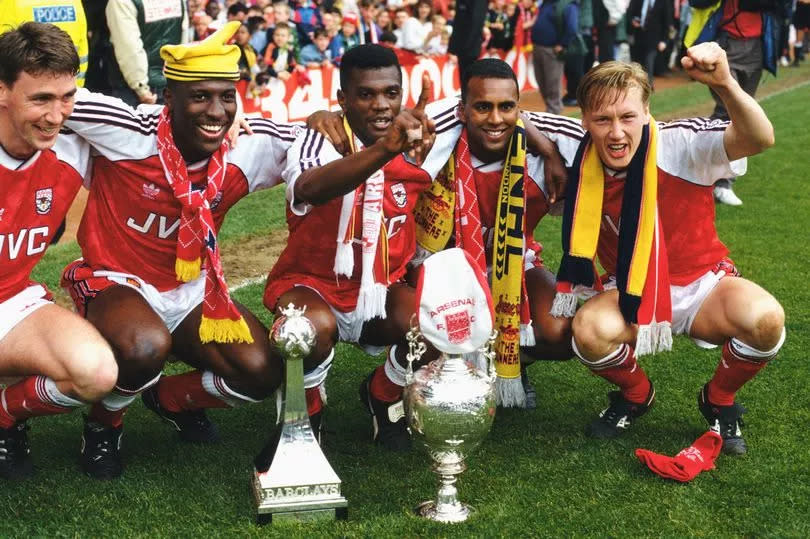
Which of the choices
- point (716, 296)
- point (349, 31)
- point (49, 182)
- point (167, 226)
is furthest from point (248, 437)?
point (349, 31)

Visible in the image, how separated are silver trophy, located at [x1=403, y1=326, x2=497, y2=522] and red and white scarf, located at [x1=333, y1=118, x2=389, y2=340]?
0.57 meters

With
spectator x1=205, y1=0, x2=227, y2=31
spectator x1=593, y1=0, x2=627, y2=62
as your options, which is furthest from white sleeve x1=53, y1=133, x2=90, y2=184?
spectator x1=593, y1=0, x2=627, y2=62

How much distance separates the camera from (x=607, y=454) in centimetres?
428

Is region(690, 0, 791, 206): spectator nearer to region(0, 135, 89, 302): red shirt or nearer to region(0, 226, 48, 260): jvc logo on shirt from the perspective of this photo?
region(0, 135, 89, 302): red shirt

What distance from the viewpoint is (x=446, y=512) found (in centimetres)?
370

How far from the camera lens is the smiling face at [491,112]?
443cm

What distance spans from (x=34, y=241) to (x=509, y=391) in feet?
6.57

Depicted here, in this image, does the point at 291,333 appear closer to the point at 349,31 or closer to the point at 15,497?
the point at 15,497

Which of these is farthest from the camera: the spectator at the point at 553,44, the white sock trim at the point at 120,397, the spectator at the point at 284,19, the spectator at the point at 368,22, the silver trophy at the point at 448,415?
the spectator at the point at 368,22

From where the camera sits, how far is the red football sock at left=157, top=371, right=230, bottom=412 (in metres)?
4.34

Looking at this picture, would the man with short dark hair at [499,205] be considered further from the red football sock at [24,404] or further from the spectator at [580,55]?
the spectator at [580,55]

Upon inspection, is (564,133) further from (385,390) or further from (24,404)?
(24,404)

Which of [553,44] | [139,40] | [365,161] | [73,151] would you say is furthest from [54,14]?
[553,44]

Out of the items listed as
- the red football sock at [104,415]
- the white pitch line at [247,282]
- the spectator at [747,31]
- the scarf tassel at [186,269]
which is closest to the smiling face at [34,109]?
the scarf tassel at [186,269]
